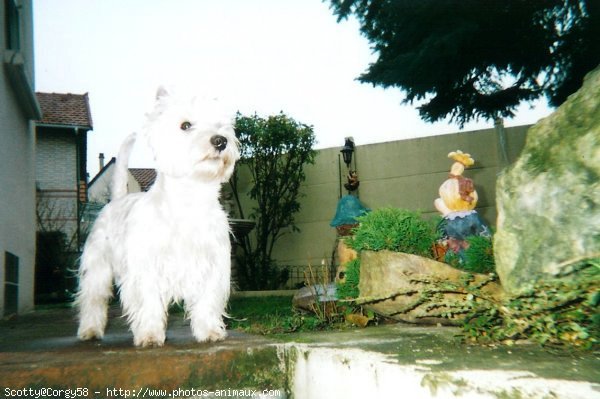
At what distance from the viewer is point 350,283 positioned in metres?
4.00

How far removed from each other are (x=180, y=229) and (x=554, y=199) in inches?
76.2

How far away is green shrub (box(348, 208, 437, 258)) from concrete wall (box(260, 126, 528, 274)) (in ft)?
21.9

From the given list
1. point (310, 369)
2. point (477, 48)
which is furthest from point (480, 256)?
point (477, 48)

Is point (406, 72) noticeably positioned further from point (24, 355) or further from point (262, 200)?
point (24, 355)

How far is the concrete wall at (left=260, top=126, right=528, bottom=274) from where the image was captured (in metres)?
10.6

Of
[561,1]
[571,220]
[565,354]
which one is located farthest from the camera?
[561,1]

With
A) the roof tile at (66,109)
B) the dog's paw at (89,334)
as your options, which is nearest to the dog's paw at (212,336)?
the dog's paw at (89,334)

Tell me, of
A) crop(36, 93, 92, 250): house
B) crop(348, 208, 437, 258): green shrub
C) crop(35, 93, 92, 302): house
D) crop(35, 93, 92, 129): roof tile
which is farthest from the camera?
crop(35, 93, 92, 129): roof tile

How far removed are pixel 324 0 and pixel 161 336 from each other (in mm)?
6665

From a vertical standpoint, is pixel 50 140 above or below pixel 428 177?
above

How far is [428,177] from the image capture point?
440 inches

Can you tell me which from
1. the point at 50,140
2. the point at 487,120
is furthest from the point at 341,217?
the point at 50,140

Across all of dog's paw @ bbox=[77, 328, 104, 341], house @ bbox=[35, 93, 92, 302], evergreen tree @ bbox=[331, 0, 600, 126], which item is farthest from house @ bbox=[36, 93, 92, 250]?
dog's paw @ bbox=[77, 328, 104, 341]

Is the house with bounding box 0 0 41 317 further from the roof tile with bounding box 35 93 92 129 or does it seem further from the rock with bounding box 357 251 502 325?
the roof tile with bounding box 35 93 92 129
